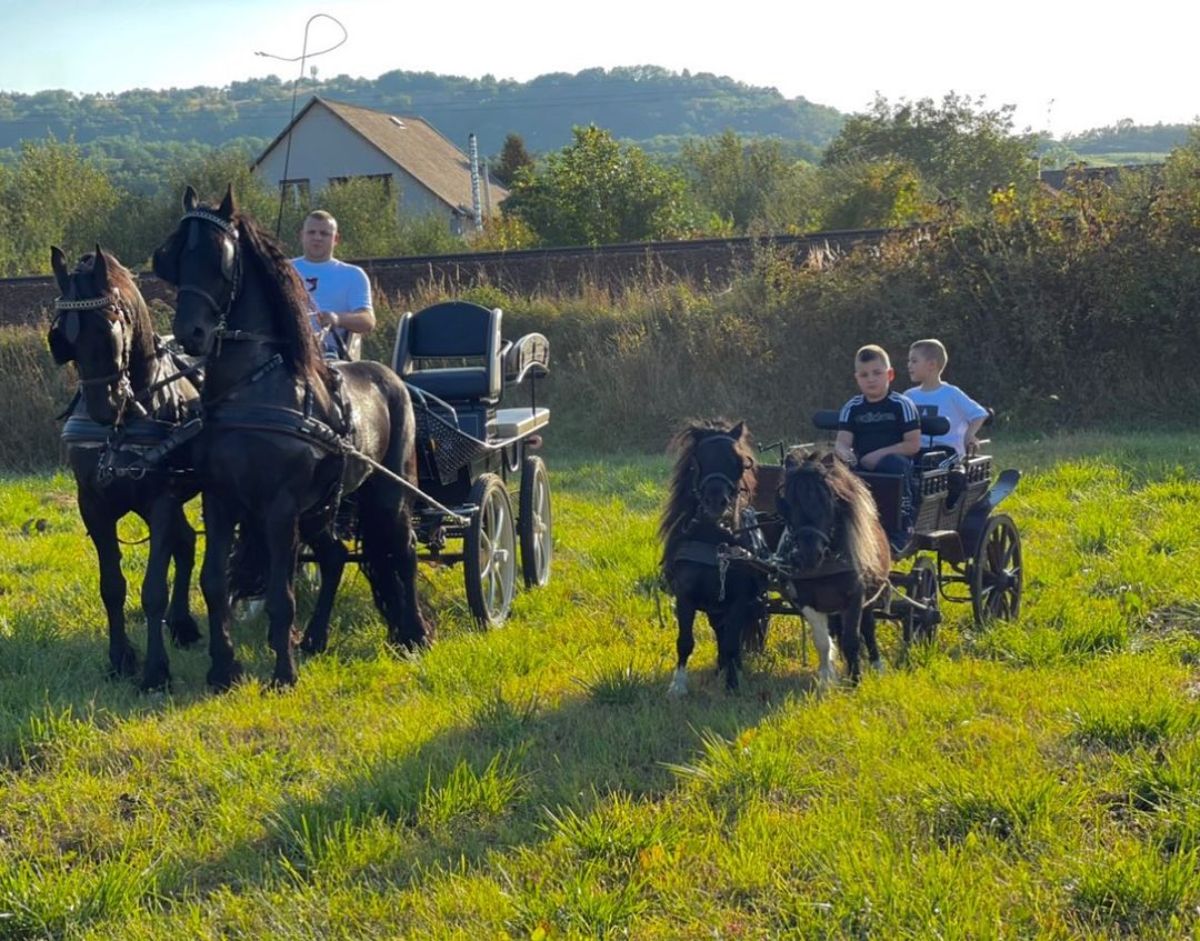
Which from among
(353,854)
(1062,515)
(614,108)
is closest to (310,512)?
(353,854)

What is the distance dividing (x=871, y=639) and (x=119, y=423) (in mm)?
3562

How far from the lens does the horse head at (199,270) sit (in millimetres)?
5223

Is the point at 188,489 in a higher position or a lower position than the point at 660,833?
higher

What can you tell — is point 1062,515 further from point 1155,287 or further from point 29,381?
point 29,381

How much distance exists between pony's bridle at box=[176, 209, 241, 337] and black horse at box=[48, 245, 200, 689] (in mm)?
372

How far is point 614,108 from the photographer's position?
170125 mm

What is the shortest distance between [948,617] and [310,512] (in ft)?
11.7

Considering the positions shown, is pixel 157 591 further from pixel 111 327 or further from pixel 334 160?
pixel 334 160

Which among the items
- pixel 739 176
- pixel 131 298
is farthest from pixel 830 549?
pixel 739 176

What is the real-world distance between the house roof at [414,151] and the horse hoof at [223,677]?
43.5 metres

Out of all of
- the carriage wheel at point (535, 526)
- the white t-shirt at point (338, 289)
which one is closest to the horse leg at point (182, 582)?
the white t-shirt at point (338, 289)

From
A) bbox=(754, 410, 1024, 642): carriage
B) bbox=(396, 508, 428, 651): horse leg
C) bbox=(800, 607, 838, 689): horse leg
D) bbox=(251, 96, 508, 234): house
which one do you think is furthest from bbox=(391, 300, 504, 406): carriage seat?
bbox=(251, 96, 508, 234): house

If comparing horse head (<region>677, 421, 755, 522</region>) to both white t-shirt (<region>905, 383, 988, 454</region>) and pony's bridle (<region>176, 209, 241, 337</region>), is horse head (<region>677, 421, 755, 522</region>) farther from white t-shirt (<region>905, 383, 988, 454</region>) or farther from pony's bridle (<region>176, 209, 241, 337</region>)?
pony's bridle (<region>176, 209, 241, 337</region>)

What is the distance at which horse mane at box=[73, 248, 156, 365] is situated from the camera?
535 centimetres
